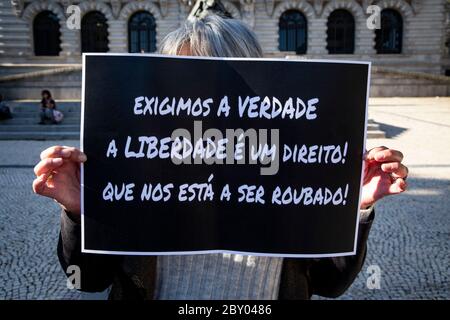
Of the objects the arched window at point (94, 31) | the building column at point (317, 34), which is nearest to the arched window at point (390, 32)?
the building column at point (317, 34)

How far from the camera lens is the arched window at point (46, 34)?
28578 mm

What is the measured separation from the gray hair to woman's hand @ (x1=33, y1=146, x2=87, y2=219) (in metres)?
0.50

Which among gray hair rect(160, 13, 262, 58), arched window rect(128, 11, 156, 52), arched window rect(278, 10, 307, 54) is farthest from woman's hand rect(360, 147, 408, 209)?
arched window rect(128, 11, 156, 52)

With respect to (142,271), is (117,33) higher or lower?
higher

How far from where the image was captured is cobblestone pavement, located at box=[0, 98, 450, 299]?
3.65 metres

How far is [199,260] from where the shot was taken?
1524 millimetres

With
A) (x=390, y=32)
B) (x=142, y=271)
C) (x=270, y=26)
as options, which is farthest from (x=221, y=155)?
(x=390, y=32)

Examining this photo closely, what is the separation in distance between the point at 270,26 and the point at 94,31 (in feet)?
37.5

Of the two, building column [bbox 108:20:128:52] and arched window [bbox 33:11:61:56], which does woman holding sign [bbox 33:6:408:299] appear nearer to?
building column [bbox 108:20:128:52]

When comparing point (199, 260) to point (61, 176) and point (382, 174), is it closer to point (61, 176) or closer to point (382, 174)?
point (61, 176)

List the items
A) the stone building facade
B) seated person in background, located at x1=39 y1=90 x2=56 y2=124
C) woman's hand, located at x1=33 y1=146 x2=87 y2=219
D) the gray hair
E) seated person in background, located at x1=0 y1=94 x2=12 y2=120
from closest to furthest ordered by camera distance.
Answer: woman's hand, located at x1=33 y1=146 x2=87 y2=219
the gray hair
seated person in background, located at x1=39 y1=90 x2=56 y2=124
seated person in background, located at x1=0 y1=94 x2=12 y2=120
the stone building facade

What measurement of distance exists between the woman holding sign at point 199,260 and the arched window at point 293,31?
28.5m

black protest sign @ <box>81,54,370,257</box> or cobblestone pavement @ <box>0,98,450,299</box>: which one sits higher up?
black protest sign @ <box>81,54,370,257</box>

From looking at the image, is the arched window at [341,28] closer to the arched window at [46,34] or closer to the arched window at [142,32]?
the arched window at [142,32]
